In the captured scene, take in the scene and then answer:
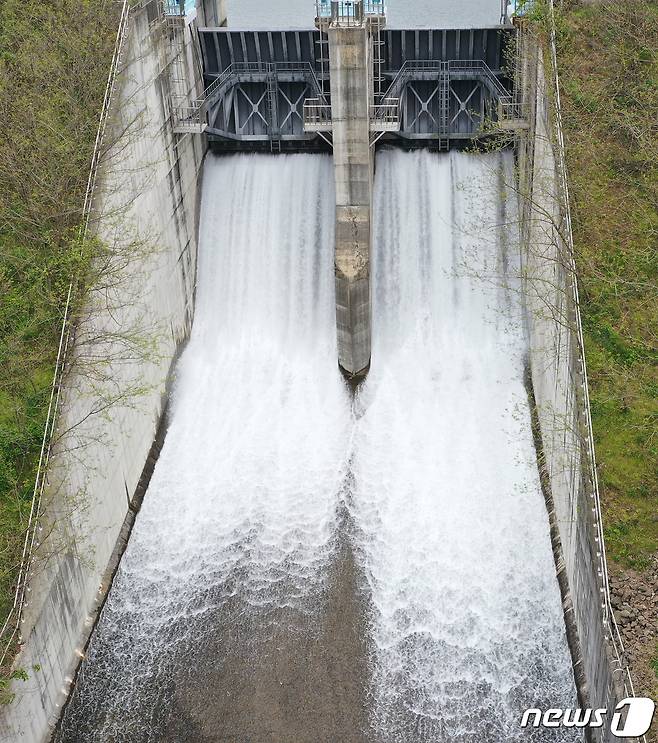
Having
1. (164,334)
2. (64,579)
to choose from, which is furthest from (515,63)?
(64,579)

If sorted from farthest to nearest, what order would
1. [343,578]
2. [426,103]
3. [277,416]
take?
[426,103] → [277,416] → [343,578]

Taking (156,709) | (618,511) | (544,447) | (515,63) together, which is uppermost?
(515,63)

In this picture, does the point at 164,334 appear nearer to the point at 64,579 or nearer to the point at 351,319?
the point at 351,319

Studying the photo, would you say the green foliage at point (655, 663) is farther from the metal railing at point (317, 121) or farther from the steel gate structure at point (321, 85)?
the steel gate structure at point (321, 85)

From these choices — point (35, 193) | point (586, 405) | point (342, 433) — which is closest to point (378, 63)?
point (35, 193)

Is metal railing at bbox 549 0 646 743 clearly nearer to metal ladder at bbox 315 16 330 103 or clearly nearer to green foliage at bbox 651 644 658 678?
green foliage at bbox 651 644 658 678

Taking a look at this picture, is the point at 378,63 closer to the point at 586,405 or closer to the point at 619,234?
the point at 619,234
